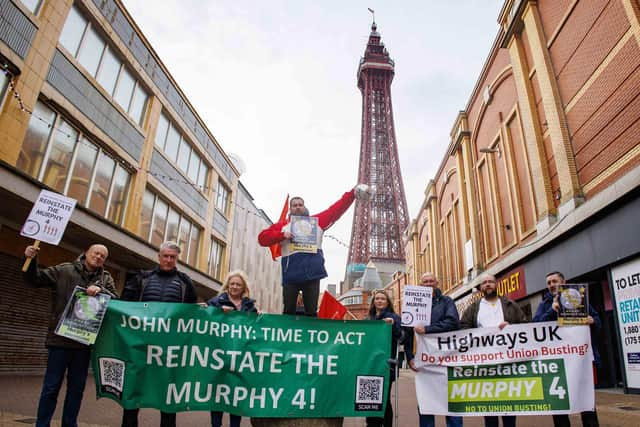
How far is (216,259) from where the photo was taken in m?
21.8

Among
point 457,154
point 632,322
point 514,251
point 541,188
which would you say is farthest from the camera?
point 457,154

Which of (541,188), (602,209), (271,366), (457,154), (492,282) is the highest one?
(457,154)

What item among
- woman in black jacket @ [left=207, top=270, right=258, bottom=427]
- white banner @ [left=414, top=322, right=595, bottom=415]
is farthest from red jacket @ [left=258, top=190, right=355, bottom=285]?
white banner @ [left=414, top=322, right=595, bottom=415]

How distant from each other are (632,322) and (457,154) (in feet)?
47.5

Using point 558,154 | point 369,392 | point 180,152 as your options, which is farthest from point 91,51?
point 558,154

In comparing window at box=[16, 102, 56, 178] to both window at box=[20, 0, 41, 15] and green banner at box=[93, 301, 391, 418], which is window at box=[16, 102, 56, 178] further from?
green banner at box=[93, 301, 391, 418]

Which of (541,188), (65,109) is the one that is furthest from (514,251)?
(65,109)

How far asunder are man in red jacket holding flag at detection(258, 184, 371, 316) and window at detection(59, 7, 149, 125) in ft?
Result: 29.3

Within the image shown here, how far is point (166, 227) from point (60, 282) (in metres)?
12.8

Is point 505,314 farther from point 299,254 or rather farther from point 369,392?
point 299,254

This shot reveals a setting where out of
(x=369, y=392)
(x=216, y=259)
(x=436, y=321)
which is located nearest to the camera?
(x=369, y=392)

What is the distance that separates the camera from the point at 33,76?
8.97 metres

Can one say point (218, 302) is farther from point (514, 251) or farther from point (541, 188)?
point (514, 251)

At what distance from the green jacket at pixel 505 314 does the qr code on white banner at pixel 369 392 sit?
139 cm
